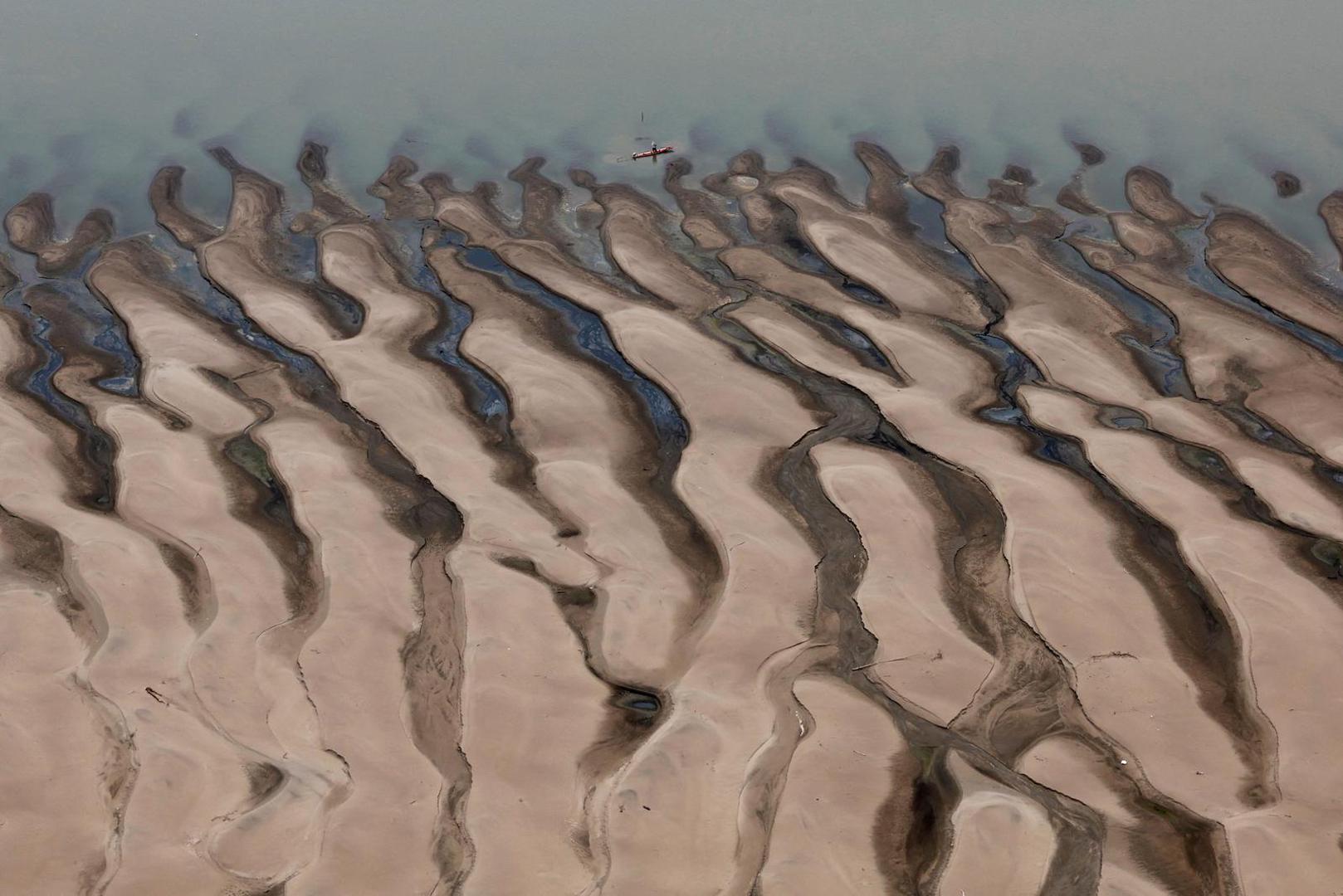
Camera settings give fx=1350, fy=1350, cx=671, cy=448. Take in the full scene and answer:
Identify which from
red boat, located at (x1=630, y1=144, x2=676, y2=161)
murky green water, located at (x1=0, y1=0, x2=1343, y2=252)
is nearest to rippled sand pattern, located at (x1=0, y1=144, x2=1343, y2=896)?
red boat, located at (x1=630, y1=144, x2=676, y2=161)

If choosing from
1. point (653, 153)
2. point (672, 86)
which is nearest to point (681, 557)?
point (653, 153)

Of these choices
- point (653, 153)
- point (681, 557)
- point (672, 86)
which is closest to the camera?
point (681, 557)

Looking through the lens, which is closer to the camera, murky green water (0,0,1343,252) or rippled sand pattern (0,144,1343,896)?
rippled sand pattern (0,144,1343,896)

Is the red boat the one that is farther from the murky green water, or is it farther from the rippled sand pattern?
the rippled sand pattern

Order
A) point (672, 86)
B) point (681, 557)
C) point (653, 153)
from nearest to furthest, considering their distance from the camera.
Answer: point (681, 557) → point (653, 153) → point (672, 86)

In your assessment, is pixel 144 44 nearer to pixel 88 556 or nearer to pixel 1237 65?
pixel 88 556

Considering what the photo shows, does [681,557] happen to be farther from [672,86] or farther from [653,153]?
[672,86]
